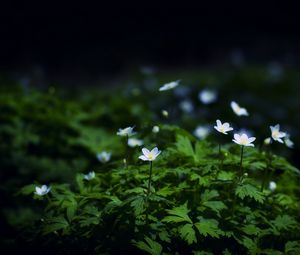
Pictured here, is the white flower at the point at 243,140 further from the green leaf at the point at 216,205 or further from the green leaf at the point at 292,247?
the green leaf at the point at 292,247

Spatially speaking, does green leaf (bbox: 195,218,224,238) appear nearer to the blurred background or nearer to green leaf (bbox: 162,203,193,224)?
green leaf (bbox: 162,203,193,224)

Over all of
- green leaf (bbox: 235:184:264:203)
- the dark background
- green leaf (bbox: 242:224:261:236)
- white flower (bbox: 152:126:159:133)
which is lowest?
green leaf (bbox: 242:224:261:236)

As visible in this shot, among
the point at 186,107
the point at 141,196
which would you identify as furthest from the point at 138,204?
the point at 186,107

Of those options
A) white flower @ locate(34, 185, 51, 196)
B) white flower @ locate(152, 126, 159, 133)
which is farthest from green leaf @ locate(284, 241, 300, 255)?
white flower @ locate(34, 185, 51, 196)

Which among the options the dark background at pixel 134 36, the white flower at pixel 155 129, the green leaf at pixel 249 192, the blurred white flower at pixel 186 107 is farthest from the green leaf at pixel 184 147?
the dark background at pixel 134 36

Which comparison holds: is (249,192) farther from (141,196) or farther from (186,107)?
(186,107)

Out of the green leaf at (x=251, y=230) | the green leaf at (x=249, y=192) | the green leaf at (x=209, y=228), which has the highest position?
the green leaf at (x=249, y=192)
